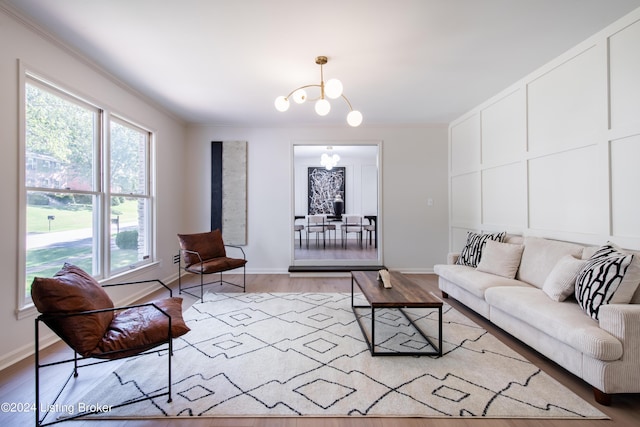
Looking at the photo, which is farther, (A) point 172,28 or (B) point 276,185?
(B) point 276,185

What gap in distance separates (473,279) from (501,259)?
1.38ft

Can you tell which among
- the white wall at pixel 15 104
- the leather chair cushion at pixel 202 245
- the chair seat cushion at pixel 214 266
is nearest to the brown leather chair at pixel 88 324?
the white wall at pixel 15 104

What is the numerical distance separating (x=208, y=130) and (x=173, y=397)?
14.7 ft

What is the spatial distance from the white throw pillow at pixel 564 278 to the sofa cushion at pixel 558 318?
6cm

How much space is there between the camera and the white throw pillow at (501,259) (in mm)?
3105

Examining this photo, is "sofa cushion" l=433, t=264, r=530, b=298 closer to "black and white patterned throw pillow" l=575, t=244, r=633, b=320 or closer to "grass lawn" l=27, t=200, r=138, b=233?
"black and white patterned throw pillow" l=575, t=244, r=633, b=320

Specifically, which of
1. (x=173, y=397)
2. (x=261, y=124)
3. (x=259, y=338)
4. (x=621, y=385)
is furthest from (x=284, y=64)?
(x=621, y=385)

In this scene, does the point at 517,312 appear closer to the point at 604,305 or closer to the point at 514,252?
the point at 604,305

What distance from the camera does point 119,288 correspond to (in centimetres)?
341

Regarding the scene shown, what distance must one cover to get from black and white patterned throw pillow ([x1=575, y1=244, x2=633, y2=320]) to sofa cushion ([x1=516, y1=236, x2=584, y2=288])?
0.50 m

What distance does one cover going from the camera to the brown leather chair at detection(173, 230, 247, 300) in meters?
3.80

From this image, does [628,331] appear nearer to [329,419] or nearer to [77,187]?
[329,419]

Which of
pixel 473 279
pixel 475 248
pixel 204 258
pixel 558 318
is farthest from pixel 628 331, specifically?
pixel 204 258

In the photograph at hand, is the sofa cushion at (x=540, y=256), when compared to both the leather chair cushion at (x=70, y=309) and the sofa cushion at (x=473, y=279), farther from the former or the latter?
the leather chair cushion at (x=70, y=309)
